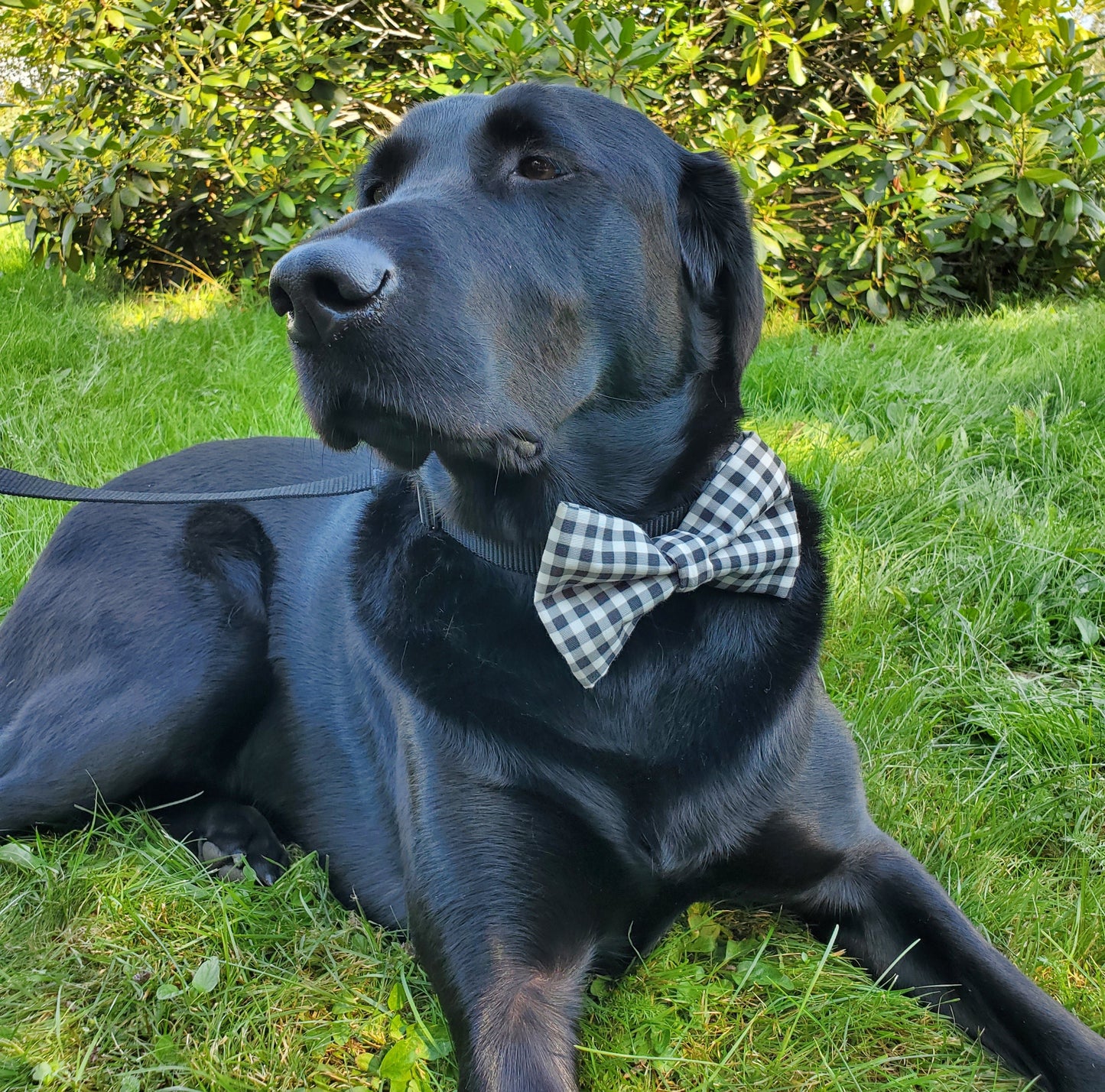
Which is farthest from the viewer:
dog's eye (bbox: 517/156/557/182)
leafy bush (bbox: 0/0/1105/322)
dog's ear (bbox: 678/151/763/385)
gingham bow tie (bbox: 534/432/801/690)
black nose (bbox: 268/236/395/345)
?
leafy bush (bbox: 0/0/1105/322)

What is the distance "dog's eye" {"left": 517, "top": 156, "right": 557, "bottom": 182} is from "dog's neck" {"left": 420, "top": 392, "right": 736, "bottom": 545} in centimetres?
38

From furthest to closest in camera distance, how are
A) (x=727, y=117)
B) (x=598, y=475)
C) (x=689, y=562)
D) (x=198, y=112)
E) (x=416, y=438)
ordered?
(x=198, y=112) < (x=727, y=117) < (x=598, y=475) < (x=689, y=562) < (x=416, y=438)

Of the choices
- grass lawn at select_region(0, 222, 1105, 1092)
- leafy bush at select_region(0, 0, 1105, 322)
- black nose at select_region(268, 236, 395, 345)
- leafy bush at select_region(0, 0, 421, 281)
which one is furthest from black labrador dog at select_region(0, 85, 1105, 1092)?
leafy bush at select_region(0, 0, 421, 281)

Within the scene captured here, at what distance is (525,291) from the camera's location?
1.52 m

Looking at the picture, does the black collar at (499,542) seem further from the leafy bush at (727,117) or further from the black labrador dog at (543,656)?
the leafy bush at (727,117)

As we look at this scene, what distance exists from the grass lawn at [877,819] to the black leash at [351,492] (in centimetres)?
66

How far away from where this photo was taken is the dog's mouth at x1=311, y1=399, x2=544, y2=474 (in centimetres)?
142

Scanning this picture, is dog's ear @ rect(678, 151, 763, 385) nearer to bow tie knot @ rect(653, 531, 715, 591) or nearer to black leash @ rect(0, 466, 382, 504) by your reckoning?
bow tie knot @ rect(653, 531, 715, 591)

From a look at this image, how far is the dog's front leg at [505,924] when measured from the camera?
1.43m

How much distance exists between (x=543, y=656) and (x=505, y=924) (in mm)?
407

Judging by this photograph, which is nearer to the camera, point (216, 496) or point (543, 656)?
point (543, 656)

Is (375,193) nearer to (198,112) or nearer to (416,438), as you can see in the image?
(416,438)

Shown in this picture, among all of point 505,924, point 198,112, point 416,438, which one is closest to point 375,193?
point 416,438

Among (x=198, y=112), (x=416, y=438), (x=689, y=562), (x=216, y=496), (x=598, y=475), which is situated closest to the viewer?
(x=416, y=438)
